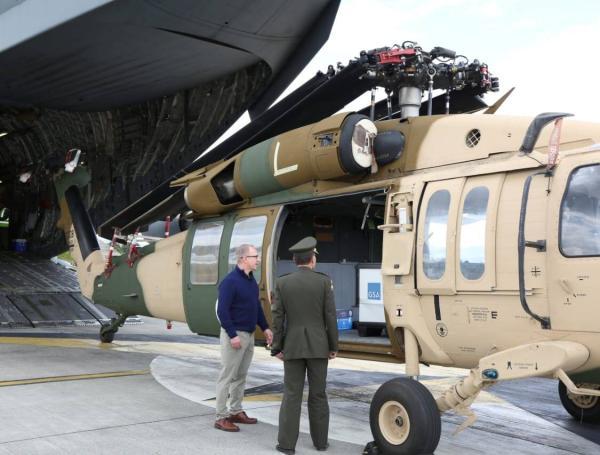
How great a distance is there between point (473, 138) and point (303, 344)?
99.4 inches

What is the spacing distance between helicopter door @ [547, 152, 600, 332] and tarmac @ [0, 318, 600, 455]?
5.55ft

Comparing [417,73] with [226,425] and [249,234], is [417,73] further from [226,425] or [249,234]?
[226,425]

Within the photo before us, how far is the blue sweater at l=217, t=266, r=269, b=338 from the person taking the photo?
5.98 meters

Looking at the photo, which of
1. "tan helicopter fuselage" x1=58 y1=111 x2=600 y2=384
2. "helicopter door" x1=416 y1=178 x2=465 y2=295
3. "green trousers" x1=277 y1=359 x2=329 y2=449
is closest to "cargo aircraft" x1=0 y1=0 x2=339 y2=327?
"tan helicopter fuselage" x1=58 y1=111 x2=600 y2=384

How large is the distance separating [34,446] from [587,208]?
4846 mm

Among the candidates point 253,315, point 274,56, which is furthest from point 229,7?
point 253,315

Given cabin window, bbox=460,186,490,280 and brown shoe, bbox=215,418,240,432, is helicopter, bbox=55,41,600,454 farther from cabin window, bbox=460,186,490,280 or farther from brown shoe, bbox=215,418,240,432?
brown shoe, bbox=215,418,240,432

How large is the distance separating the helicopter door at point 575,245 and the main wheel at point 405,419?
3.87ft

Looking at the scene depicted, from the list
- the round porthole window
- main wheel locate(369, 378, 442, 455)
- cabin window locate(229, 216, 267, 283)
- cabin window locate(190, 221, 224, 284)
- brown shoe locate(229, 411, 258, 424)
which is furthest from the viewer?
cabin window locate(190, 221, 224, 284)

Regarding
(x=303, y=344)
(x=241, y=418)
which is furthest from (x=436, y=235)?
(x=241, y=418)

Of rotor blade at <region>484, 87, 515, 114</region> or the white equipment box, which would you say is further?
the white equipment box

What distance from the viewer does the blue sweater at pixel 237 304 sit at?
5.98 meters

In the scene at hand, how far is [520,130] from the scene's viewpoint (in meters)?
5.54

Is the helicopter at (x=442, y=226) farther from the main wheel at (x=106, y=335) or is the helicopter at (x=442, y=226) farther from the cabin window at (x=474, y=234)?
the main wheel at (x=106, y=335)
